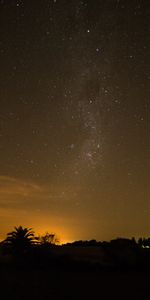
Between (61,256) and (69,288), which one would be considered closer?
(69,288)

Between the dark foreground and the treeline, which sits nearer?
the dark foreground

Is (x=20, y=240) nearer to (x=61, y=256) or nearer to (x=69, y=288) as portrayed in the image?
(x=61, y=256)

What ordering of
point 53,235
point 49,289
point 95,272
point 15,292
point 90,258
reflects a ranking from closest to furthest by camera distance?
point 15,292
point 49,289
point 95,272
point 90,258
point 53,235

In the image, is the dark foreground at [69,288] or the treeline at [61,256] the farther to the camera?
the treeline at [61,256]

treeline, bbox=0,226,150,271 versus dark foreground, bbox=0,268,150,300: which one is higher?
treeline, bbox=0,226,150,271

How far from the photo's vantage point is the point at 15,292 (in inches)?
781

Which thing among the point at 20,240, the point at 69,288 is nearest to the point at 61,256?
the point at 20,240

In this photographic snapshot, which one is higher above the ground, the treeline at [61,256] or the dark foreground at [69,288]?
the treeline at [61,256]

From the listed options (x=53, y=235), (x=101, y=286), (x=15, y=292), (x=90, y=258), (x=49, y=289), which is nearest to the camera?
(x=15, y=292)

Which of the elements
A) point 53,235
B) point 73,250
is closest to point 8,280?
point 73,250

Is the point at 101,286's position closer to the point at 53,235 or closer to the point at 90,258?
the point at 90,258

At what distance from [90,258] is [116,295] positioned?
959 inches

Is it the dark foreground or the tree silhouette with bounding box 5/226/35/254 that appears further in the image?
the tree silhouette with bounding box 5/226/35/254

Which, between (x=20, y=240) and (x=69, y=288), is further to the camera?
(x=20, y=240)
